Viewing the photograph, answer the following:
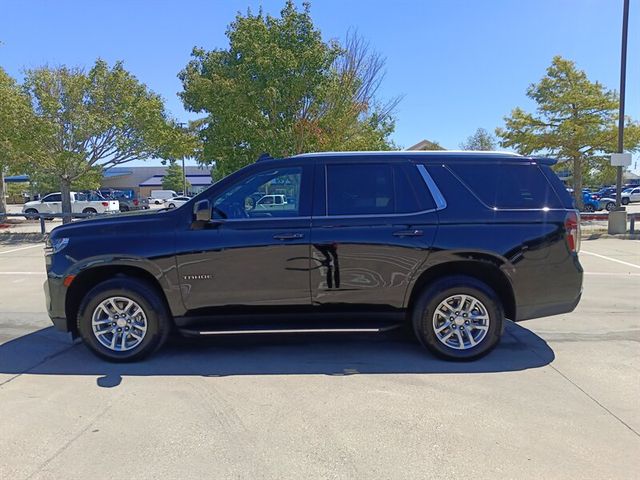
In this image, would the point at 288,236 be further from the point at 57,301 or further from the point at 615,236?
the point at 615,236


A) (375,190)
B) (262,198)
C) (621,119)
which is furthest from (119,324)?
(621,119)

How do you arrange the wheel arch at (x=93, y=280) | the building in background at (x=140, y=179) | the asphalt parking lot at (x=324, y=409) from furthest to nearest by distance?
the building in background at (x=140, y=179) → the wheel arch at (x=93, y=280) → the asphalt parking lot at (x=324, y=409)

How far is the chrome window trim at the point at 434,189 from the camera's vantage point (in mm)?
4461

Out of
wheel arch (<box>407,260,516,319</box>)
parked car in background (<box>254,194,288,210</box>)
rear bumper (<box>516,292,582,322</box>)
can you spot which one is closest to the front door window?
parked car in background (<box>254,194,288,210</box>)

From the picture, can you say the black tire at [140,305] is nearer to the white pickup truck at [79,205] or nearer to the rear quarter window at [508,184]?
the rear quarter window at [508,184]

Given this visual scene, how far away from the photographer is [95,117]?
16.7 m

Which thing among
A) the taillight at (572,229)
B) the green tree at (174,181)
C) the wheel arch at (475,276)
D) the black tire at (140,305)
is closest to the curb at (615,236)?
the taillight at (572,229)

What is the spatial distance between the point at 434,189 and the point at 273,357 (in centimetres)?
229

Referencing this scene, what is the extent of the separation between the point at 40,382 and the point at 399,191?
145 inches

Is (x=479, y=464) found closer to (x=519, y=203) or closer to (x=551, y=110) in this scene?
(x=519, y=203)

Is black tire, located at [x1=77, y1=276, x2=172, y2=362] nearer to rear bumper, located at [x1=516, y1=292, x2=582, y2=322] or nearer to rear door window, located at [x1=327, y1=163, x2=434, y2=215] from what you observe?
rear door window, located at [x1=327, y1=163, x2=434, y2=215]

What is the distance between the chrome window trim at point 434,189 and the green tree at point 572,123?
A: 23.2m

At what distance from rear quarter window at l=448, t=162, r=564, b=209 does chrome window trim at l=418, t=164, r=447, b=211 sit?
0.81 ft

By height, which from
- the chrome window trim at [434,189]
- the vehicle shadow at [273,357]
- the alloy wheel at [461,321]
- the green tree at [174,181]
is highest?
the green tree at [174,181]
